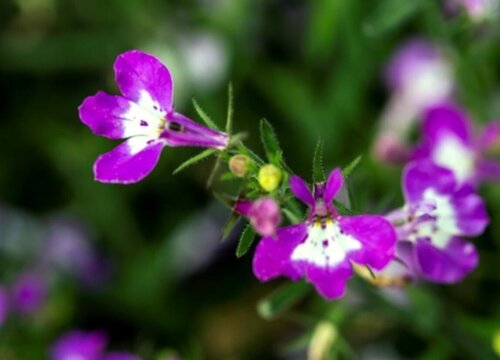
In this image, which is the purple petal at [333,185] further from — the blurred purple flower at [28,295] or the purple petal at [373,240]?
the blurred purple flower at [28,295]

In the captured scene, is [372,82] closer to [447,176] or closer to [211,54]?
[211,54]

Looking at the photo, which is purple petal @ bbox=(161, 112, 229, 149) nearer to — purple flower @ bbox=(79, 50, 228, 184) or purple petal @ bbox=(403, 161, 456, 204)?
purple flower @ bbox=(79, 50, 228, 184)

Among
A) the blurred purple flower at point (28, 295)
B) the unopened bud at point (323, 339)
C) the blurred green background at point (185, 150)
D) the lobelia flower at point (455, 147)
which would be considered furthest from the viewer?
the blurred green background at point (185, 150)

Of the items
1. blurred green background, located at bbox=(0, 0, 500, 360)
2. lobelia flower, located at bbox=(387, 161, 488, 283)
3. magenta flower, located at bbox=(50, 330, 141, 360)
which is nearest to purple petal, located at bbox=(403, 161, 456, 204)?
lobelia flower, located at bbox=(387, 161, 488, 283)

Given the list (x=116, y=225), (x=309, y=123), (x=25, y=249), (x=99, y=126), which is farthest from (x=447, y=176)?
(x=25, y=249)

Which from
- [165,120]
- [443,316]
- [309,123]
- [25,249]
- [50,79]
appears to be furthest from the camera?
[50,79]

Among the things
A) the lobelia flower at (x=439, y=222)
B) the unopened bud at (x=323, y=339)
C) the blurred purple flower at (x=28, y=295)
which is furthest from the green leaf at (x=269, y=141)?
the blurred purple flower at (x=28, y=295)

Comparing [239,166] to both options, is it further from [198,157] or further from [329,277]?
[329,277]
